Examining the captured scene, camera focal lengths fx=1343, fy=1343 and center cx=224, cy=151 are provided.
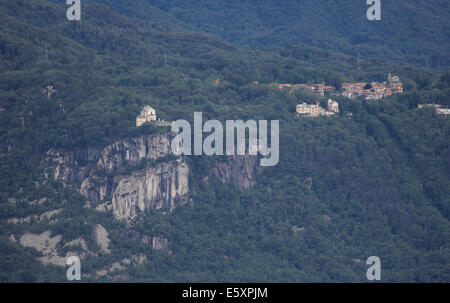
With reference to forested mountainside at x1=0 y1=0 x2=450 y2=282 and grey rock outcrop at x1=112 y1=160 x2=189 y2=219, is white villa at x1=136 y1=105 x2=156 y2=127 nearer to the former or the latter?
forested mountainside at x1=0 y1=0 x2=450 y2=282

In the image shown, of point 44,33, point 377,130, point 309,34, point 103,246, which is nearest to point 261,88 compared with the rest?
point 377,130

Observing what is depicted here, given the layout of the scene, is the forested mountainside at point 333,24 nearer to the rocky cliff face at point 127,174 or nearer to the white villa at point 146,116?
the white villa at point 146,116

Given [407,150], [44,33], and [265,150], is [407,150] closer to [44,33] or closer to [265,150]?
[265,150]

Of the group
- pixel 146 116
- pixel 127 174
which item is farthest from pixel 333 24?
pixel 127 174

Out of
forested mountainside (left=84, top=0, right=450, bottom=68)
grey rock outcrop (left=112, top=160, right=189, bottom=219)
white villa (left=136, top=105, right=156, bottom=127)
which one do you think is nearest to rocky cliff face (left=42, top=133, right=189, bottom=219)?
grey rock outcrop (left=112, top=160, right=189, bottom=219)

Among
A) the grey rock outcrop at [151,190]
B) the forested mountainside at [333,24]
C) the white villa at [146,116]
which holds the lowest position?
the grey rock outcrop at [151,190]

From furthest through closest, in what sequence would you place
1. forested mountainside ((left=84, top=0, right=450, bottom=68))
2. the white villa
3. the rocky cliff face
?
forested mountainside ((left=84, top=0, right=450, bottom=68))
the white villa
the rocky cliff face

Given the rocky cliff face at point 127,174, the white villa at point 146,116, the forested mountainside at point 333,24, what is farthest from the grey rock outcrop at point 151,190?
the forested mountainside at point 333,24
